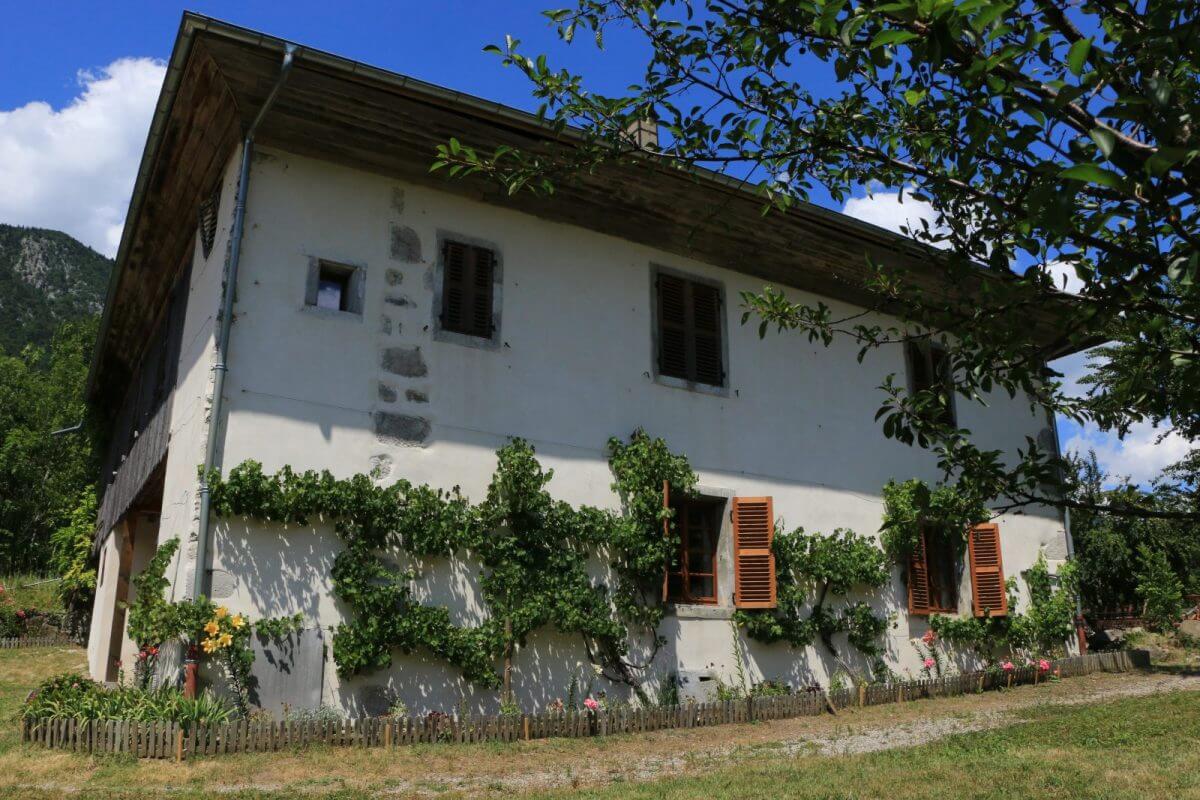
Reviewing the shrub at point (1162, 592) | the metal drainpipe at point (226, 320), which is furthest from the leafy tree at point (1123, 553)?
the metal drainpipe at point (226, 320)

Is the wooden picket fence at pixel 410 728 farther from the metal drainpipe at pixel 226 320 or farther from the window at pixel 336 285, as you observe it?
the window at pixel 336 285

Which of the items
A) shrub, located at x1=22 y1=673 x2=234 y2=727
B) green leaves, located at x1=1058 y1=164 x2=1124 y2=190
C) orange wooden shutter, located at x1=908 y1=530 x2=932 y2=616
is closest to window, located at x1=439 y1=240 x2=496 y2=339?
shrub, located at x1=22 y1=673 x2=234 y2=727

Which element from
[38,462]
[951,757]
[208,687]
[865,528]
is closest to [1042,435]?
[865,528]

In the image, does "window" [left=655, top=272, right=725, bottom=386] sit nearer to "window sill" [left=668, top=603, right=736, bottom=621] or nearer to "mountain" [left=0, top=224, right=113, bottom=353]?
"window sill" [left=668, top=603, right=736, bottom=621]

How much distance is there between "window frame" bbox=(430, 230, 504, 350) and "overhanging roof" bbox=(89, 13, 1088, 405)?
19.5 inches

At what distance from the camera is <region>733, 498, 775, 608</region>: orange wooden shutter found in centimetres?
1016

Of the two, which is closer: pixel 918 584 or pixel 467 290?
pixel 467 290

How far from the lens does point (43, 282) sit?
8075 cm

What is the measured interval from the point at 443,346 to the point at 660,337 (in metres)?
2.60

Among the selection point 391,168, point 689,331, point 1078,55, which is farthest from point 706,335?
point 1078,55

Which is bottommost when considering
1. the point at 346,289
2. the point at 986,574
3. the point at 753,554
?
the point at 986,574

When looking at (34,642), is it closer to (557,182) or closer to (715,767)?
(557,182)

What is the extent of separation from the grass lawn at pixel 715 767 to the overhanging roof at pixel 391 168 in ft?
9.98

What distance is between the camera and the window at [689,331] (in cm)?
1078
